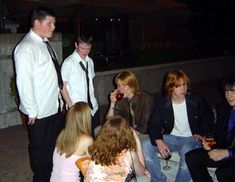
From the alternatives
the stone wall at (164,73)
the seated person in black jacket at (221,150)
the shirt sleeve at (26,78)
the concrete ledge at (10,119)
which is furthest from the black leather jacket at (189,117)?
the stone wall at (164,73)

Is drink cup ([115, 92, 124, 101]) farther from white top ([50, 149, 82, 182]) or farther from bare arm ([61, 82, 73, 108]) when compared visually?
white top ([50, 149, 82, 182])

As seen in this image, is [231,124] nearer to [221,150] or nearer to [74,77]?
[221,150]

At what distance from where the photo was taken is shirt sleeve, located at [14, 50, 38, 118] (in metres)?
4.20

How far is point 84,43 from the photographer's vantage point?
4898 millimetres

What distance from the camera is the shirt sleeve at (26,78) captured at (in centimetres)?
420

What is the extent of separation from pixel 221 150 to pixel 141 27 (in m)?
16.7

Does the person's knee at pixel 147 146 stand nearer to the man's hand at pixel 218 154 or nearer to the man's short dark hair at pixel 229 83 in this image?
the man's hand at pixel 218 154

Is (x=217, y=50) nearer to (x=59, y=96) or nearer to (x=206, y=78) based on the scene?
(x=206, y=78)

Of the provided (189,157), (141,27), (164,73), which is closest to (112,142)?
(189,157)

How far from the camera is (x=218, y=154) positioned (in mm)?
4098


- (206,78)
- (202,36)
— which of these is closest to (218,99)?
(206,78)

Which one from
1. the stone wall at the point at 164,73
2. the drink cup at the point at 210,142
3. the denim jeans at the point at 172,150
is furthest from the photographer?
the stone wall at the point at 164,73

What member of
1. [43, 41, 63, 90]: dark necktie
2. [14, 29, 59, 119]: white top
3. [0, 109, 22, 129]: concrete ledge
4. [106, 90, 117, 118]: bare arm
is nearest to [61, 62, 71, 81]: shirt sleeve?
[43, 41, 63, 90]: dark necktie

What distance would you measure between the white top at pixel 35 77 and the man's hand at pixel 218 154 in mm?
1738
